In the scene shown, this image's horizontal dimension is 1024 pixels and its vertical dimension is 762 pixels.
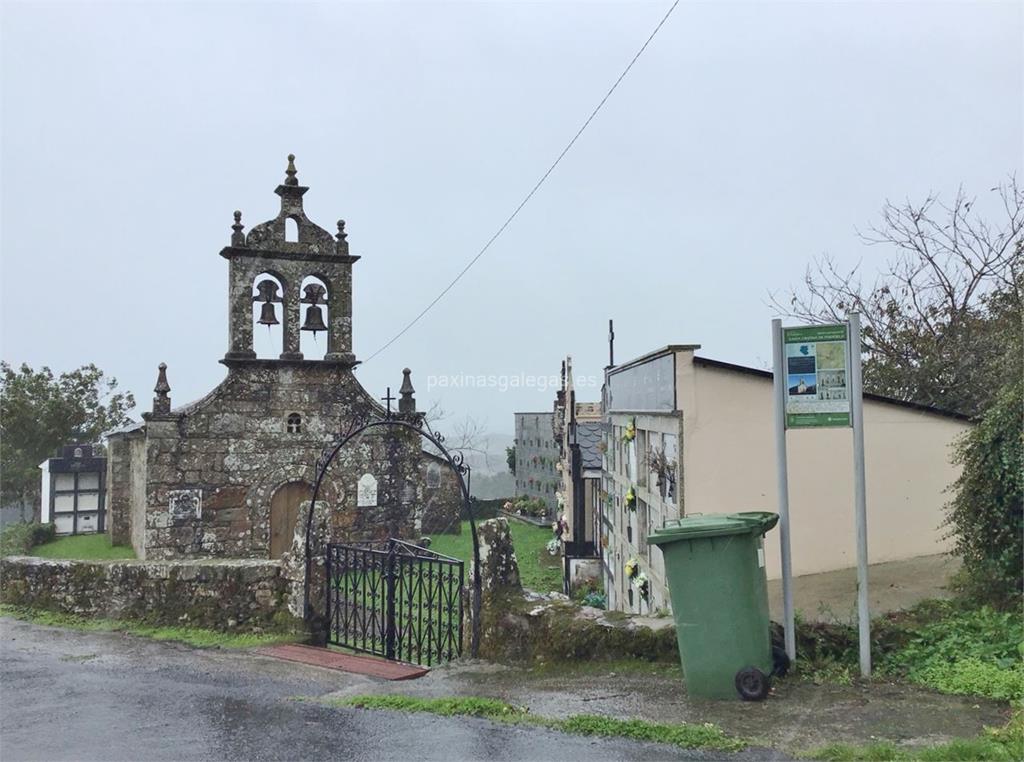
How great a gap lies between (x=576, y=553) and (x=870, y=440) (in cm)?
822

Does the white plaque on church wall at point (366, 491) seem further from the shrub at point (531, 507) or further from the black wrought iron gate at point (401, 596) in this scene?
the shrub at point (531, 507)

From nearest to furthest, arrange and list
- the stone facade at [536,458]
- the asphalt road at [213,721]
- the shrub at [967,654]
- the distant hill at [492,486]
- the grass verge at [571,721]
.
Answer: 1. the grass verge at [571,721]
2. the asphalt road at [213,721]
3. the shrub at [967,654]
4. the stone facade at [536,458]
5. the distant hill at [492,486]

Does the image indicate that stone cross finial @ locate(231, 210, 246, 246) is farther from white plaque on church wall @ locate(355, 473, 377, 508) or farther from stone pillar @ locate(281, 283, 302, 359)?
white plaque on church wall @ locate(355, 473, 377, 508)

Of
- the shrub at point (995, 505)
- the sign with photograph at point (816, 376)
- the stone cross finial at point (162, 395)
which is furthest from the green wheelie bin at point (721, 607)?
the stone cross finial at point (162, 395)

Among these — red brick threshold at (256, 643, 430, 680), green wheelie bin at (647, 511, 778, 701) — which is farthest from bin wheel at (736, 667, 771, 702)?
red brick threshold at (256, 643, 430, 680)

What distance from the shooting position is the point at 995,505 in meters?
6.31

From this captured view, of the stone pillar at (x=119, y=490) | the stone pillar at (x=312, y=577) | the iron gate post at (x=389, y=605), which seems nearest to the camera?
the iron gate post at (x=389, y=605)

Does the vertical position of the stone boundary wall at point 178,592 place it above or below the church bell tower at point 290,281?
below

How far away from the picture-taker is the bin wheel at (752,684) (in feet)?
18.0

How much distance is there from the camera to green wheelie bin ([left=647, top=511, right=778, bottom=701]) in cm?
555

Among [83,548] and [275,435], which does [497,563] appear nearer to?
[275,435]

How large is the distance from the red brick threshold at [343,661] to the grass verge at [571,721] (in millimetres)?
1156

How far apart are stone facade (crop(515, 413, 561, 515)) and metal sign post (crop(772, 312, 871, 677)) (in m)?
20.9

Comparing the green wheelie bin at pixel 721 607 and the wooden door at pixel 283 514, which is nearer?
the green wheelie bin at pixel 721 607
